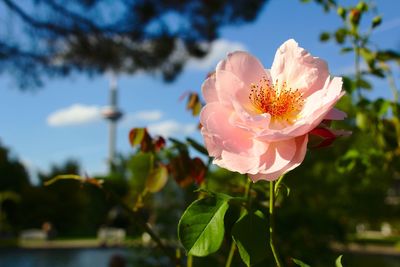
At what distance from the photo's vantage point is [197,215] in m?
0.48

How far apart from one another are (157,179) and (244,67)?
287mm

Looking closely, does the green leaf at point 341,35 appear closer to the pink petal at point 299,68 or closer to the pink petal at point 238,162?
the pink petal at point 299,68

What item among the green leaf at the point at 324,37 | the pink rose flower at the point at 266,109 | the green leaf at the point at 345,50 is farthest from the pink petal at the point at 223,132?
the green leaf at the point at 324,37

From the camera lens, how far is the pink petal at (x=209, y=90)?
0.49 m

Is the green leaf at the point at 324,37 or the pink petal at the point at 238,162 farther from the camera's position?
the green leaf at the point at 324,37

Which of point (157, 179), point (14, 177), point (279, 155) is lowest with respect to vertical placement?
point (14, 177)

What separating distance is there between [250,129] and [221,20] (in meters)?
6.98

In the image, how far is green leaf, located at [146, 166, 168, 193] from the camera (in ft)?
2.41

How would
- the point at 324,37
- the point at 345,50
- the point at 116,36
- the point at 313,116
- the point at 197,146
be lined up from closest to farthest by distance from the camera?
the point at 313,116 < the point at 197,146 < the point at 345,50 < the point at 324,37 < the point at 116,36

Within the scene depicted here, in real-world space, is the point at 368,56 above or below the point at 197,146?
above

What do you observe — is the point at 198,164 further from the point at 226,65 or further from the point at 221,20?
the point at 221,20

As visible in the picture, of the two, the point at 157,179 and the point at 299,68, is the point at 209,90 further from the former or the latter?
the point at 157,179

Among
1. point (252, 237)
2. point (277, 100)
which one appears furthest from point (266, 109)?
point (252, 237)

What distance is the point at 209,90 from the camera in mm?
490
